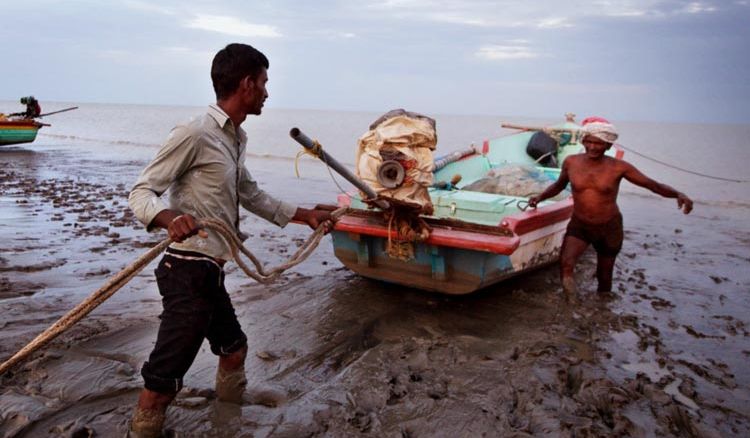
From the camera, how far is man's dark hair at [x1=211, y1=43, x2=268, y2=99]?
2701mm

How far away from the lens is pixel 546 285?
247 inches

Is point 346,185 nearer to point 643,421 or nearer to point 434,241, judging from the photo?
point 434,241

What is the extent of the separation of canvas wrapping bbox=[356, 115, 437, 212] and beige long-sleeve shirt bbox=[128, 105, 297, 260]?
5.63ft

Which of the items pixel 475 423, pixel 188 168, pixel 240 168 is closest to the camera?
pixel 188 168

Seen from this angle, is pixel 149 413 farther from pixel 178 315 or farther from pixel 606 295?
pixel 606 295

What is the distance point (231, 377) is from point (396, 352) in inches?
51.8

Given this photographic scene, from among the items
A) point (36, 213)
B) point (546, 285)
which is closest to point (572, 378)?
point (546, 285)

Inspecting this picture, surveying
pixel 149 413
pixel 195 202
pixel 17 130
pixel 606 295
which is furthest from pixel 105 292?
pixel 17 130

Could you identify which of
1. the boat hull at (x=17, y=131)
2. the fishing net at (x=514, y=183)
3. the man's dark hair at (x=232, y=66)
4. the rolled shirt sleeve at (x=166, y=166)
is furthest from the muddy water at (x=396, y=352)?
the boat hull at (x=17, y=131)

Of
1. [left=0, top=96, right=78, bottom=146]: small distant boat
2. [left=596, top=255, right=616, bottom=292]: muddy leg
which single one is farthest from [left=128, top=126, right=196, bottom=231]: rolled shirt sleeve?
[left=0, top=96, right=78, bottom=146]: small distant boat

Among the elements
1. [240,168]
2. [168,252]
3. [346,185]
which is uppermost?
[240,168]

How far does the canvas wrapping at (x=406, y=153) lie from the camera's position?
4.46m

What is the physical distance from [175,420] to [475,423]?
5.52 feet

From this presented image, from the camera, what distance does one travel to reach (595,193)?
17.7ft
